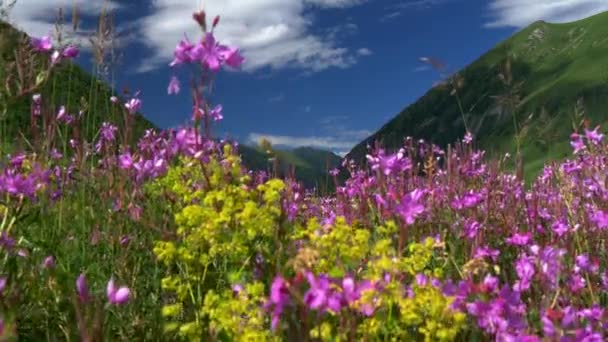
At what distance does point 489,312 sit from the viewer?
236 centimetres

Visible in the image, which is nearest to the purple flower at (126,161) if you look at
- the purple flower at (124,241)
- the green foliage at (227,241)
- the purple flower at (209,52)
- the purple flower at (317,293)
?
the purple flower at (124,241)

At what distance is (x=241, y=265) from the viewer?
259 cm

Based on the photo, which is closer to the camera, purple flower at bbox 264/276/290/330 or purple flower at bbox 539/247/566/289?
purple flower at bbox 264/276/290/330

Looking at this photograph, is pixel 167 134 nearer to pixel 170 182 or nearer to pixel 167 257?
pixel 170 182

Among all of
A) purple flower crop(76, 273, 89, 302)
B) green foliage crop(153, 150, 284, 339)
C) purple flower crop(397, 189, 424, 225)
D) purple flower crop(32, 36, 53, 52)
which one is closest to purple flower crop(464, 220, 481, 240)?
purple flower crop(397, 189, 424, 225)

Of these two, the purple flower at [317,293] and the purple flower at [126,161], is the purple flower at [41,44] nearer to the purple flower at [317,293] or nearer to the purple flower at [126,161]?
the purple flower at [126,161]

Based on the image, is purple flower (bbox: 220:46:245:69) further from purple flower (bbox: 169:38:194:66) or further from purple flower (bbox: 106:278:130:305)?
purple flower (bbox: 106:278:130:305)

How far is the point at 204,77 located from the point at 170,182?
854mm

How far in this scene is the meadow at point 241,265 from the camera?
2.13 metres

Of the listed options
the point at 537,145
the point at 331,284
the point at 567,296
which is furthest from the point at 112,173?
the point at 537,145

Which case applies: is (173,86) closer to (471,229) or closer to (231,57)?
(231,57)

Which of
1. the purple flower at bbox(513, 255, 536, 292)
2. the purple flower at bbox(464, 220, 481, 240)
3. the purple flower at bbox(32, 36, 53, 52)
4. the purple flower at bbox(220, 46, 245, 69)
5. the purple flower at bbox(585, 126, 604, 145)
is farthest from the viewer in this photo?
the purple flower at bbox(585, 126, 604, 145)

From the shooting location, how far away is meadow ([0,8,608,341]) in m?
2.13

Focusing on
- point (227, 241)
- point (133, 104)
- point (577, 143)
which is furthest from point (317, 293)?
point (577, 143)
